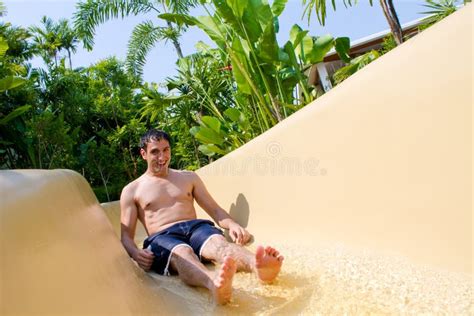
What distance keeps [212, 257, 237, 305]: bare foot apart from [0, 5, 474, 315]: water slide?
42mm

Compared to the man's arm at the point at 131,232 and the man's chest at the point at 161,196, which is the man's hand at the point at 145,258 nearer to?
the man's arm at the point at 131,232

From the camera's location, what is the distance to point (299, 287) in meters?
1.61

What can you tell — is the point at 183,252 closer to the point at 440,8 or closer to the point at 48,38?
the point at 440,8

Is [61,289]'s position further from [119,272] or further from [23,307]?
[119,272]

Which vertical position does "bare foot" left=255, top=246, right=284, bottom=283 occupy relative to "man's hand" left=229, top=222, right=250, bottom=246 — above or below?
above

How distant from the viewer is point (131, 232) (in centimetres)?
220

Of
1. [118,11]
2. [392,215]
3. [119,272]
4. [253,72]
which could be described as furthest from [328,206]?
[118,11]

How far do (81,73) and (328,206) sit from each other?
10.4 m

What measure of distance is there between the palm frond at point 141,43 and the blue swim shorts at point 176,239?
754cm

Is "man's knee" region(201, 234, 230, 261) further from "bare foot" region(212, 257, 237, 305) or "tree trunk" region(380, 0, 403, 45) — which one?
"tree trunk" region(380, 0, 403, 45)

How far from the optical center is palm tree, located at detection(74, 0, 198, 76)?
297 inches

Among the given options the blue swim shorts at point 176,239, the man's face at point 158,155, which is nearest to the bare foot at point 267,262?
the blue swim shorts at point 176,239

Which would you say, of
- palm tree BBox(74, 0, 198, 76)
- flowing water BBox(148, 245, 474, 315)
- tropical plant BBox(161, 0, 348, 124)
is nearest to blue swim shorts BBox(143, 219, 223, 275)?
flowing water BBox(148, 245, 474, 315)

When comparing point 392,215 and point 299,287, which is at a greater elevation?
point 392,215
